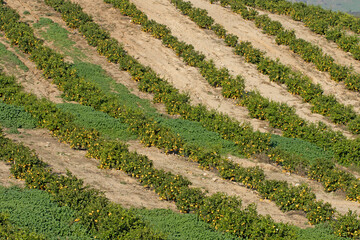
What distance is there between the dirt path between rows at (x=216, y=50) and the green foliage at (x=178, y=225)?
919 centimetres

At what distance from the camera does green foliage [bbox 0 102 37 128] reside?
16.5 metres

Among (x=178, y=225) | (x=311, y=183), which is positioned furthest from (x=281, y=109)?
(x=178, y=225)

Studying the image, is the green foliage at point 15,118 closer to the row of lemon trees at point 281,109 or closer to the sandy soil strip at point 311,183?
the sandy soil strip at point 311,183

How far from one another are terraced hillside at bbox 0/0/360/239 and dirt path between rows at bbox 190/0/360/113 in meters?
0.11

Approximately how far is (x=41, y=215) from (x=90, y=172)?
331cm

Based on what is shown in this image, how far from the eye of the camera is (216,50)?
24000 mm

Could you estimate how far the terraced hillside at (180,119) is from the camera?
11.7 m

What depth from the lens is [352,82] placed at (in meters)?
21.5

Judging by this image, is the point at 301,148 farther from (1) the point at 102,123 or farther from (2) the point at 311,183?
(1) the point at 102,123

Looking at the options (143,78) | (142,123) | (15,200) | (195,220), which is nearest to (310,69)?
(143,78)

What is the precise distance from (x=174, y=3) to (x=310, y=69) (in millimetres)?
9560

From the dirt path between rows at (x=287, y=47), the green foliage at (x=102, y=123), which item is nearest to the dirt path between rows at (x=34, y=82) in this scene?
the green foliage at (x=102, y=123)

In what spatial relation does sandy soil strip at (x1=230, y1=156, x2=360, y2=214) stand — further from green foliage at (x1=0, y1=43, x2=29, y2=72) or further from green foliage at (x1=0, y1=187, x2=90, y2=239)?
green foliage at (x1=0, y1=43, x2=29, y2=72)

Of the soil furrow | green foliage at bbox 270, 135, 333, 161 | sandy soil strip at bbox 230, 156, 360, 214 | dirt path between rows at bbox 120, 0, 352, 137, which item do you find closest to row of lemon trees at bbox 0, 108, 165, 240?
sandy soil strip at bbox 230, 156, 360, 214
